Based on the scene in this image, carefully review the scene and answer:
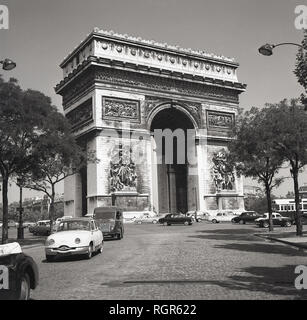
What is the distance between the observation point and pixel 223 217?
5203cm

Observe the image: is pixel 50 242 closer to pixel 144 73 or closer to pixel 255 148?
pixel 255 148

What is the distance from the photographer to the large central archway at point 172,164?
56031 millimetres

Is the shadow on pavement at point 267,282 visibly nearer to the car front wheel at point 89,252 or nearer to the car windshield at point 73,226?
the car front wheel at point 89,252

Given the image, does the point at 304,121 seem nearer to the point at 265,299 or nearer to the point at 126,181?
the point at 265,299

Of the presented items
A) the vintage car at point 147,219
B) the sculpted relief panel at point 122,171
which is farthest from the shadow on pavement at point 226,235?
the sculpted relief panel at point 122,171

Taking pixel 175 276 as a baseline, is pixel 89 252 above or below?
above

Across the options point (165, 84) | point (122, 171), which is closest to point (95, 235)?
point (122, 171)

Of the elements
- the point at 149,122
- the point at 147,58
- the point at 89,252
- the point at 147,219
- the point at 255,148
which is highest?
the point at 147,58

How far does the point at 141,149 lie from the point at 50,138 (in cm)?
2682

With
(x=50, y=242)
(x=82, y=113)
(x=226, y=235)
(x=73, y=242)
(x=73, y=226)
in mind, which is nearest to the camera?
(x=73, y=242)

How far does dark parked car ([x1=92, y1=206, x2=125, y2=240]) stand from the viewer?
24.9 m

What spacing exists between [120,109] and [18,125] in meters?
27.3

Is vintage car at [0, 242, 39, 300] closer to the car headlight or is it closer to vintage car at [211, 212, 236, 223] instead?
the car headlight

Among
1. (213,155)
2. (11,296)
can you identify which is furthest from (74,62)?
(11,296)
